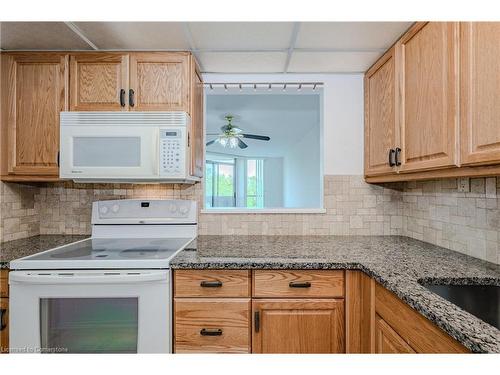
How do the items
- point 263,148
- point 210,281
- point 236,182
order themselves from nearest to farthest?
point 210,281 → point 263,148 → point 236,182

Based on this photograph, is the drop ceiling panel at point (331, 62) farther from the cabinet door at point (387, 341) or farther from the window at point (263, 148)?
the cabinet door at point (387, 341)

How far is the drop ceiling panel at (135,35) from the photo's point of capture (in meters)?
1.63

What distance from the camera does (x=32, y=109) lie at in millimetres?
1914

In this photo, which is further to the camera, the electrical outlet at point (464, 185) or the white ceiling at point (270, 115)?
the white ceiling at point (270, 115)

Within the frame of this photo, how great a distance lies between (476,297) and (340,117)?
1.45 metres

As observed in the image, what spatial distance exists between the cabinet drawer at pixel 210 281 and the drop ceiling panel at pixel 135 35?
1296 mm

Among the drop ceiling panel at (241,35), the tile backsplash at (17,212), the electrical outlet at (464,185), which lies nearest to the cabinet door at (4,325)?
the tile backsplash at (17,212)

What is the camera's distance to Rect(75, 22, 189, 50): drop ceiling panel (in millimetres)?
1627

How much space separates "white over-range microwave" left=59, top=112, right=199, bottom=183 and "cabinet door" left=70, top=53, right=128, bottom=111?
0.11m

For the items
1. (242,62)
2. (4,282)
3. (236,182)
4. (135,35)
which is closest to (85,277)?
(4,282)

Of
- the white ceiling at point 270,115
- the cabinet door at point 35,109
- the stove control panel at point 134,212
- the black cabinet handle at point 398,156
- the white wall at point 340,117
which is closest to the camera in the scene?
the black cabinet handle at point 398,156

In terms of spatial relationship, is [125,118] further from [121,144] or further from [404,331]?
[404,331]

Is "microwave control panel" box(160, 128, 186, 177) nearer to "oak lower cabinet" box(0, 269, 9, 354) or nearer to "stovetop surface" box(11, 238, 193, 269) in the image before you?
"stovetop surface" box(11, 238, 193, 269)

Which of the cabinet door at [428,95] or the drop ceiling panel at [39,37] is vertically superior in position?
the drop ceiling panel at [39,37]
